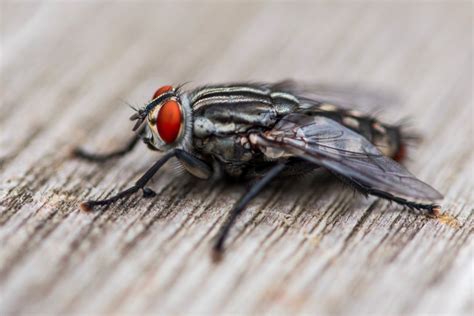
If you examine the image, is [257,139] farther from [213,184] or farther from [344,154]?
[344,154]

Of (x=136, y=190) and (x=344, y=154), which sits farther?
(x=344, y=154)

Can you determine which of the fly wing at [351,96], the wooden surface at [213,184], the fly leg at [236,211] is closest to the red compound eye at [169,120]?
the wooden surface at [213,184]

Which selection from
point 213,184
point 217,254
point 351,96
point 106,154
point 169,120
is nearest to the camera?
point 217,254

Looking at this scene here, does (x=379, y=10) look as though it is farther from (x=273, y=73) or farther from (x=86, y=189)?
(x=86, y=189)

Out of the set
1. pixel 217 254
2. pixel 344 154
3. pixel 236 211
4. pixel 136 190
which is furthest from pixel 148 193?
pixel 344 154

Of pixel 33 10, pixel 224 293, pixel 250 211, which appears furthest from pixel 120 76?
Answer: pixel 224 293

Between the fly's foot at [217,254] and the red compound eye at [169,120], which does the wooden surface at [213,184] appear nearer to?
the fly's foot at [217,254]

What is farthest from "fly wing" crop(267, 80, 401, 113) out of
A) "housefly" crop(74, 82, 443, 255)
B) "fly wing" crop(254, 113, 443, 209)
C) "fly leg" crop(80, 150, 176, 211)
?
"fly leg" crop(80, 150, 176, 211)
